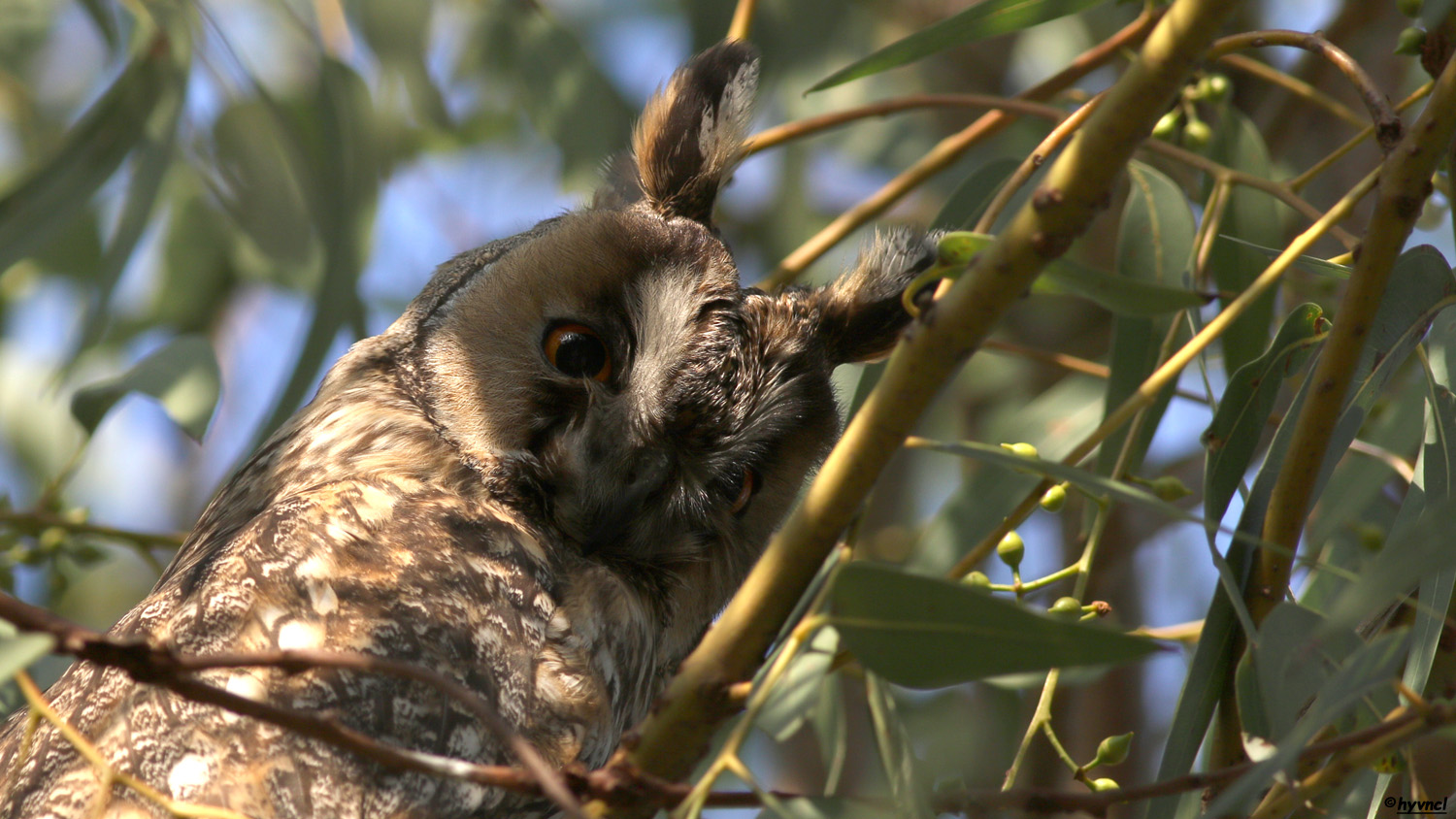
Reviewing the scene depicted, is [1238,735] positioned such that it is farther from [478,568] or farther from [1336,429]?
[478,568]

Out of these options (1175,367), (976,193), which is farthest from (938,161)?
(1175,367)

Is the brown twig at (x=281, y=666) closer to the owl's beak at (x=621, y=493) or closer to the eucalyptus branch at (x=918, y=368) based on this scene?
the eucalyptus branch at (x=918, y=368)

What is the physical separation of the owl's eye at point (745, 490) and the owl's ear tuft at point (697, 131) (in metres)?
0.51

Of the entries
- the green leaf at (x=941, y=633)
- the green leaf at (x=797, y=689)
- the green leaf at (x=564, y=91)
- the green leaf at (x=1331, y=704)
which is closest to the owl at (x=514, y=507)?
the green leaf at (x=564, y=91)

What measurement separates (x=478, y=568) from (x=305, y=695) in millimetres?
299

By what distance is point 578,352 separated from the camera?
82.5 inches

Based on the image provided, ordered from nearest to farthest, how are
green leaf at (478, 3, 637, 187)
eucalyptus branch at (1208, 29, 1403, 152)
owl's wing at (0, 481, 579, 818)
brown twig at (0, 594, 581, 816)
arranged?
brown twig at (0, 594, 581, 816), eucalyptus branch at (1208, 29, 1403, 152), owl's wing at (0, 481, 579, 818), green leaf at (478, 3, 637, 187)

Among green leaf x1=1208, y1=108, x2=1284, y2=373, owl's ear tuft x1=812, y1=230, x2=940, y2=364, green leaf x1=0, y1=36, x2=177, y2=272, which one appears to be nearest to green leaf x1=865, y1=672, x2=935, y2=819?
green leaf x1=1208, y1=108, x2=1284, y2=373

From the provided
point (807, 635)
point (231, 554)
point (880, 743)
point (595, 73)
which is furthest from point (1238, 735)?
point (595, 73)

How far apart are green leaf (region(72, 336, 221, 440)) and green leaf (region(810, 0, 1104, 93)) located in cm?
112

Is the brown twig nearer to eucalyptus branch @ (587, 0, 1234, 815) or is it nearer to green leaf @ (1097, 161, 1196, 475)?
eucalyptus branch @ (587, 0, 1234, 815)

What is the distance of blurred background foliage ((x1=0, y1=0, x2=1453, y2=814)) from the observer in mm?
2164

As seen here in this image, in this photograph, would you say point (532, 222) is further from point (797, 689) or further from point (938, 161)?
point (797, 689)

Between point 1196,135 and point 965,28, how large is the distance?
73cm
